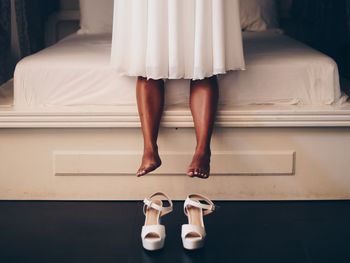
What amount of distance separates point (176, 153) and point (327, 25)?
1418mm

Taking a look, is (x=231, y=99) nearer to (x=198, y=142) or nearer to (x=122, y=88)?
(x=198, y=142)

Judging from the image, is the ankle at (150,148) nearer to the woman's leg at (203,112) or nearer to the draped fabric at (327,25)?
the woman's leg at (203,112)

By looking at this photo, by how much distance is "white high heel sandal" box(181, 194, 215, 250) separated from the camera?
2.02 m

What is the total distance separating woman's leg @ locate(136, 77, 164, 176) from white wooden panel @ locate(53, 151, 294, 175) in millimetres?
145

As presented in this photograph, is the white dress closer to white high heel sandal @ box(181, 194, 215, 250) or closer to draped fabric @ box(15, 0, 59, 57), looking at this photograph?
white high heel sandal @ box(181, 194, 215, 250)

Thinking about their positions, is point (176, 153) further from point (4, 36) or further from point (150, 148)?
point (4, 36)

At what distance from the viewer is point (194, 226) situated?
2.05m

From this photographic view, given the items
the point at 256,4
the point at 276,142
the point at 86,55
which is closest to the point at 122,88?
the point at 86,55

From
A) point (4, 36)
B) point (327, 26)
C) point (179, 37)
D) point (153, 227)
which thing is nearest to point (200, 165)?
point (153, 227)

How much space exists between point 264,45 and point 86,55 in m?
0.80

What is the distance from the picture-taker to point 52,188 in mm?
2449

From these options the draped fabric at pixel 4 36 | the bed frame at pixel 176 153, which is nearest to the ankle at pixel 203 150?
the bed frame at pixel 176 153

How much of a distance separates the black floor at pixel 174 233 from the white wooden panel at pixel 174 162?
0.13 meters

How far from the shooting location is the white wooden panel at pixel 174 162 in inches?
94.0
